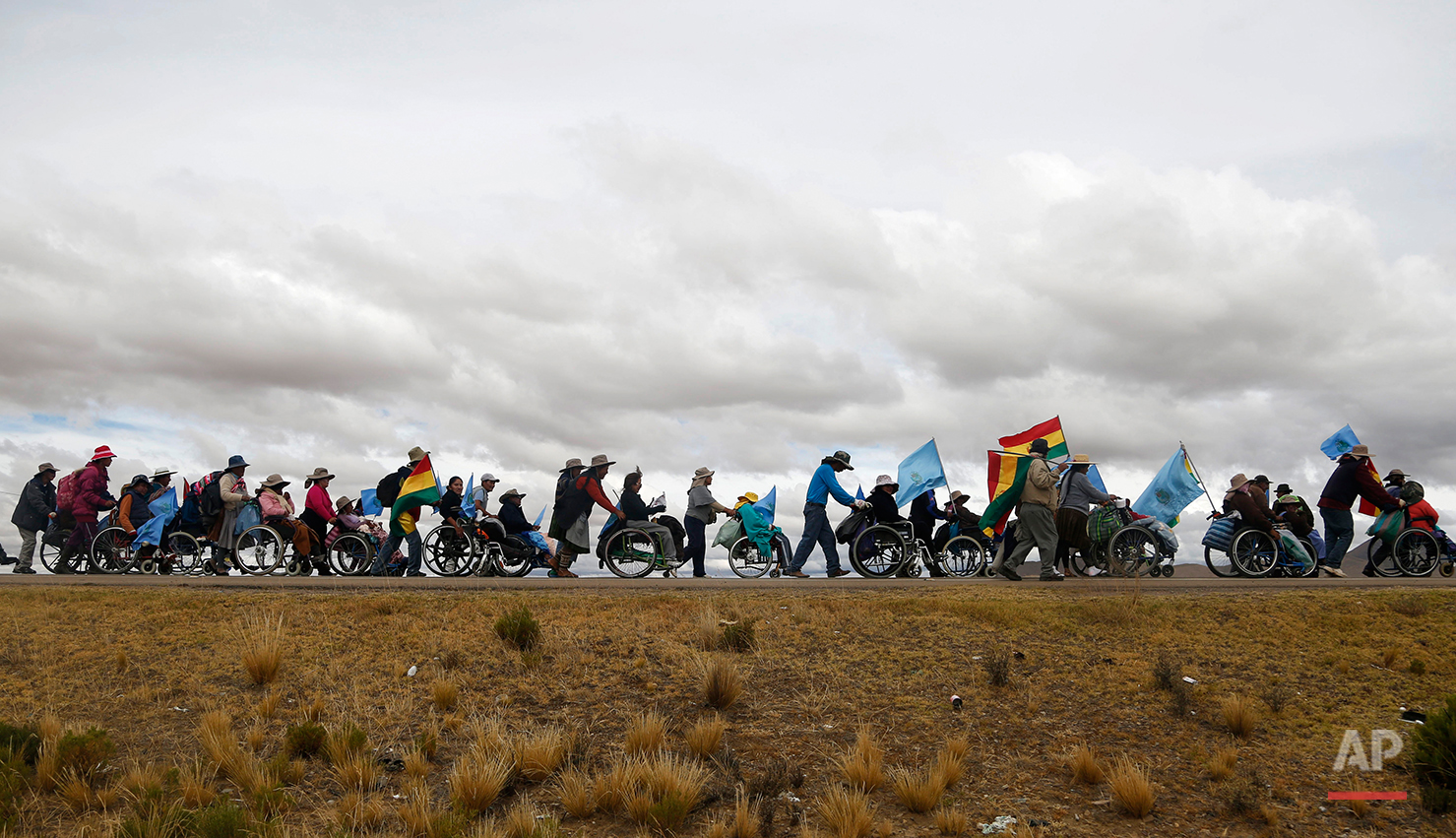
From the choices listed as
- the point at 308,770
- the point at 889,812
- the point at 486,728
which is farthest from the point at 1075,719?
the point at 308,770

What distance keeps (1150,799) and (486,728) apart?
486 centimetres

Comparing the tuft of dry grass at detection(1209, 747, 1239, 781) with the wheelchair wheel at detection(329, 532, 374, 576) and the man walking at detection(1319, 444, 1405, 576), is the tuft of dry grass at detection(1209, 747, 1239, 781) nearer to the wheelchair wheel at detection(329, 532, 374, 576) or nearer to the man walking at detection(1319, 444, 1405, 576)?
the man walking at detection(1319, 444, 1405, 576)

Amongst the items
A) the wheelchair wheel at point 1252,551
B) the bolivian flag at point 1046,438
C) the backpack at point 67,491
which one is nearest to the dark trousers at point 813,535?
the bolivian flag at point 1046,438

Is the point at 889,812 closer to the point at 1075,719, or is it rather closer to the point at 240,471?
the point at 1075,719

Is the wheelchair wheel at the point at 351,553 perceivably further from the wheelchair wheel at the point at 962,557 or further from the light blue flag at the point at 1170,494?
the light blue flag at the point at 1170,494

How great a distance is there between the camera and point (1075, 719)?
24.5 feet

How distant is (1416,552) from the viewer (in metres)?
15.4

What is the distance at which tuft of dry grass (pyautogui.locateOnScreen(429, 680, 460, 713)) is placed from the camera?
7.98 m

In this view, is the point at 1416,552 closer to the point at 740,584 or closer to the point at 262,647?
the point at 740,584

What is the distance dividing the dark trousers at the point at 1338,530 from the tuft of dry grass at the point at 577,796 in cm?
1396

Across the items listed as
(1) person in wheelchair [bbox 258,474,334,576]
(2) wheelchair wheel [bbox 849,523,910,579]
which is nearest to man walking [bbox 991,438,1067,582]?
(2) wheelchair wheel [bbox 849,523,910,579]

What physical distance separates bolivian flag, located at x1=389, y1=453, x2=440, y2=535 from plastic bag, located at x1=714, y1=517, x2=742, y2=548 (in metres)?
4.99

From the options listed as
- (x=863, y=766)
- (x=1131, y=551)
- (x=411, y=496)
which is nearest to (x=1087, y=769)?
(x=863, y=766)

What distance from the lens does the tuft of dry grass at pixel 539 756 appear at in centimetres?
677
